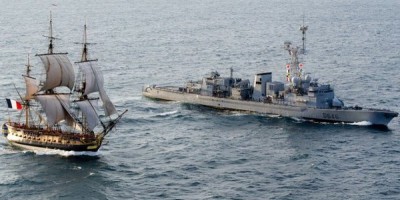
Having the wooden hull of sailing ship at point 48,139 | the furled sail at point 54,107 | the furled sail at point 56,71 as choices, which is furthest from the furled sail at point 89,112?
the furled sail at point 56,71

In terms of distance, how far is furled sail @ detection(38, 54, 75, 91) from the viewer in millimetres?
102750

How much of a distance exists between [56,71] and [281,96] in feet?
144

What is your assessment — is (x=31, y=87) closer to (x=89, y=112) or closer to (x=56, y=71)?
(x=56, y=71)

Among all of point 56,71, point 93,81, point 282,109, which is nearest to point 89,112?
point 93,81

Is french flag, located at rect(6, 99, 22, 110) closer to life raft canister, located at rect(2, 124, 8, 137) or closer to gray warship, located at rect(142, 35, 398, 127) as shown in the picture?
life raft canister, located at rect(2, 124, 8, 137)

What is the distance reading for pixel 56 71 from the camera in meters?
104

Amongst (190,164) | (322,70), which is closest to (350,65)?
(322,70)

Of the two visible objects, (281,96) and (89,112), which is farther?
(281,96)

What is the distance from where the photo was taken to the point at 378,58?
176000mm

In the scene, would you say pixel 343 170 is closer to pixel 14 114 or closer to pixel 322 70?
pixel 14 114

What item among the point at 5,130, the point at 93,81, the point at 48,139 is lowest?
the point at 48,139

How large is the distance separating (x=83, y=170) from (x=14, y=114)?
32358 millimetres

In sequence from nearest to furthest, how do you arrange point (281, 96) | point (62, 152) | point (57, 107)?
point (62, 152) → point (57, 107) → point (281, 96)

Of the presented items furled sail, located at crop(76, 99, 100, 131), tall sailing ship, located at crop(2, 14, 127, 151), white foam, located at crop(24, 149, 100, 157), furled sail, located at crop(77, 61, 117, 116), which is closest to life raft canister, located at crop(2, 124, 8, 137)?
tall sailing ship, located at crop(2, 14, 127, 151)
